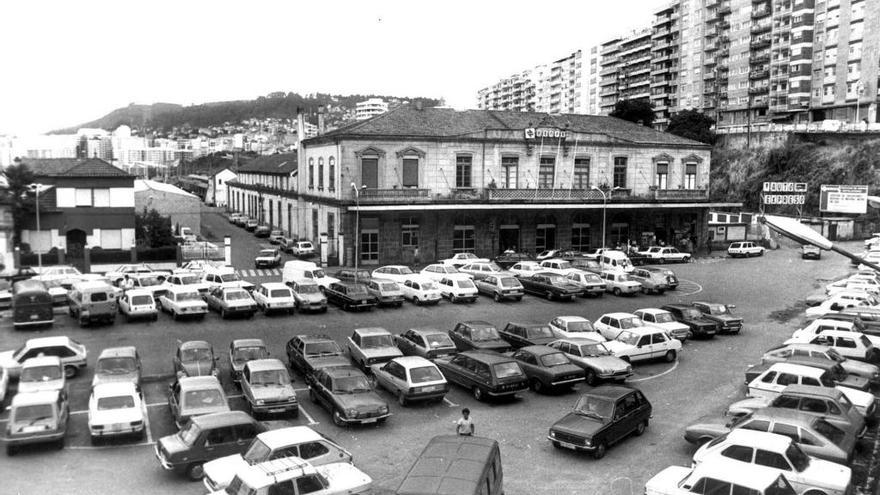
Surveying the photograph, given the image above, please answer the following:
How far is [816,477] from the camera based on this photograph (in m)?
14.3

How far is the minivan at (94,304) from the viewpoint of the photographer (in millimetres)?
29906

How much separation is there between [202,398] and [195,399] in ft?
0.58

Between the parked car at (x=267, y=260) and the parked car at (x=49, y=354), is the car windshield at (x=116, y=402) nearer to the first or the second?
the parked car at (x=49, y=354)

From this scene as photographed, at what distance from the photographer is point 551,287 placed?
124ft

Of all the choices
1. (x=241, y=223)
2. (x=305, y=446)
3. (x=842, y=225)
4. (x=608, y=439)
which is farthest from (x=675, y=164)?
(x=305, y=446)

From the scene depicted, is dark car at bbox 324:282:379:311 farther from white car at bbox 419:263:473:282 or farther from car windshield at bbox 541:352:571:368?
car windshield at bbox 541:352:571:368

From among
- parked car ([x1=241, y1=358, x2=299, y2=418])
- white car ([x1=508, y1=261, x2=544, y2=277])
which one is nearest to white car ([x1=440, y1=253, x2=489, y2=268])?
white car ([x1=508, y1=261, x2=544, y2=277])

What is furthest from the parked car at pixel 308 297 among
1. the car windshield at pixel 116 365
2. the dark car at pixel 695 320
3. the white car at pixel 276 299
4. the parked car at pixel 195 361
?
the dark car at pixel 695 320

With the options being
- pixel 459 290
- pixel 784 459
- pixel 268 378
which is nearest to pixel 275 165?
pixel 459 290

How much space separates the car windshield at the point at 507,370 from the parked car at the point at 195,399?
765 centimetres

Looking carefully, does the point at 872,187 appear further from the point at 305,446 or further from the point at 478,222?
the point at 305,446

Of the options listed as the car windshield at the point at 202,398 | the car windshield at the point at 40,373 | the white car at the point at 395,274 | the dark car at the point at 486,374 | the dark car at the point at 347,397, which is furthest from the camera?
the white car at the point at 395,274

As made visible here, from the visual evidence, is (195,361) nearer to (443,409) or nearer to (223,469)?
(443,409)

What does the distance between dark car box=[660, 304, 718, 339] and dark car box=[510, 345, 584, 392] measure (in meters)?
9.58
